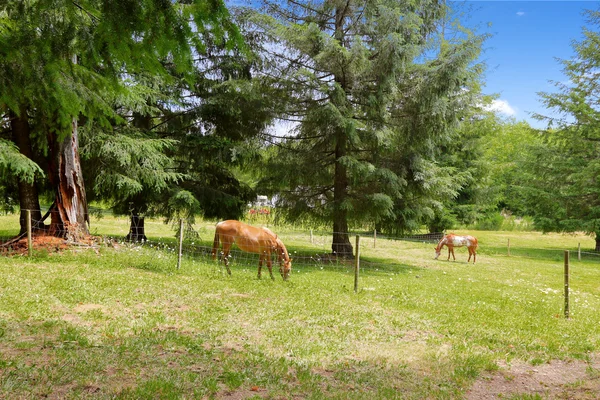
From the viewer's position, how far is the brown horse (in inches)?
401

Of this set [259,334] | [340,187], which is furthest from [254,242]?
[340,187]

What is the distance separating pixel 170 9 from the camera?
3791 mm

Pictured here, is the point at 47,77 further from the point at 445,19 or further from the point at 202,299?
the point at 445,19

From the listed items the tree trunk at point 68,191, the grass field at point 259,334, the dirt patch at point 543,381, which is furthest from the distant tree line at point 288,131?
the dirt patch at point 543,381

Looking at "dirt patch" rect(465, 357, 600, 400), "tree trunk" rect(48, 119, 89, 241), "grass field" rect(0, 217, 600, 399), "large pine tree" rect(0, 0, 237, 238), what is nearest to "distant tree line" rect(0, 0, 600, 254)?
"tree trunk" rect(48, 119, 89, 241)

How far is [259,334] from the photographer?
5.97 meters

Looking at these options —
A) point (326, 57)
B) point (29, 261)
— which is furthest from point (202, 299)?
point (326, 57)

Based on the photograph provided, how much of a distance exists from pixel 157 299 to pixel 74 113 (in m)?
3.54

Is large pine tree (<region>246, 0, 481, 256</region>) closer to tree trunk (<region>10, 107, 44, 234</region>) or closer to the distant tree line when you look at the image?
the distant tree line

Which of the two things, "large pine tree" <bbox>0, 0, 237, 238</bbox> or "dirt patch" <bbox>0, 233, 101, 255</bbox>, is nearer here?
"large pine tree" <bbox>0, 0, 237, 238</bbox>

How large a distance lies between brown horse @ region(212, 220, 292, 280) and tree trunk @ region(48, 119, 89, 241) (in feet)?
13.7

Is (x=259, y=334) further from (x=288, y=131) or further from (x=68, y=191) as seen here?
(x=288, y=131)

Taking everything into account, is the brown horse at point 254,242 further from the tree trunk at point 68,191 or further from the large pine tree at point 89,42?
the large pine tree at point 89,42

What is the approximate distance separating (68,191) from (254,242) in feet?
19.0
